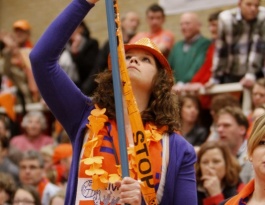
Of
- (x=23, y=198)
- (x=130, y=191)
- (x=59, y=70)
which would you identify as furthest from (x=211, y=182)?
(x=130, y=191)

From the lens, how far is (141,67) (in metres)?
4.84

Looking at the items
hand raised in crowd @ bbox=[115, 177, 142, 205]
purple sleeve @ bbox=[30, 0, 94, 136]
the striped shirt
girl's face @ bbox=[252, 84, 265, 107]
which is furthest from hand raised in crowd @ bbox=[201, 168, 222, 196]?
the striped shirt

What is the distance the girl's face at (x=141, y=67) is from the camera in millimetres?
4789

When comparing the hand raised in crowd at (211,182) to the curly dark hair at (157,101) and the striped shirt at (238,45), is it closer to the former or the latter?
the curly dark hair at (157,101)

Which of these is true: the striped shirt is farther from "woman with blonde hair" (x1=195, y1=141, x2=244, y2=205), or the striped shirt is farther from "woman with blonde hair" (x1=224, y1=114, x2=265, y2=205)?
"woman with blonde hair" (x1=224, y1=114, x2=265, y2=205)

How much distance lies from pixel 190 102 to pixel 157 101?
4547 mm

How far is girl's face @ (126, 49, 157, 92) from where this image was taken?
479cm

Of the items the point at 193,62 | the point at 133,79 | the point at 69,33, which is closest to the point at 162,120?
the point at 133,79

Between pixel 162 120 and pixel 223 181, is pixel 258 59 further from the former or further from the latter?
pixel 162 120

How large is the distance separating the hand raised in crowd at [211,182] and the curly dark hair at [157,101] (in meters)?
1.82

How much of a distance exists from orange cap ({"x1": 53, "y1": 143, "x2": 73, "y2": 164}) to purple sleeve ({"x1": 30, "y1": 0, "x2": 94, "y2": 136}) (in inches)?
180

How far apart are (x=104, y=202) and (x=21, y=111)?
8196 mm

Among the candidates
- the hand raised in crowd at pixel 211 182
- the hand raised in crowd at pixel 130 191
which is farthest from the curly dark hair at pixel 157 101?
the hand raised in crowd at pixel 211 182

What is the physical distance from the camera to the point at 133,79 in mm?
4766
